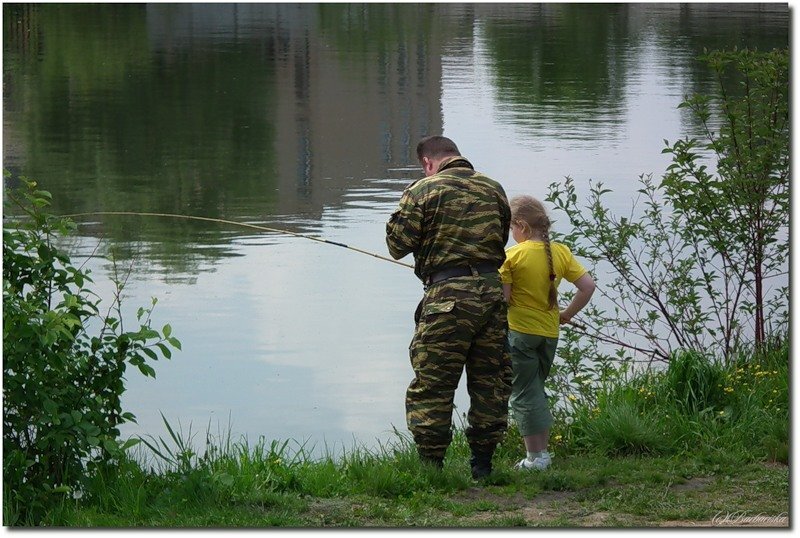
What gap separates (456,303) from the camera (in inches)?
229

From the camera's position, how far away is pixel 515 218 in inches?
241

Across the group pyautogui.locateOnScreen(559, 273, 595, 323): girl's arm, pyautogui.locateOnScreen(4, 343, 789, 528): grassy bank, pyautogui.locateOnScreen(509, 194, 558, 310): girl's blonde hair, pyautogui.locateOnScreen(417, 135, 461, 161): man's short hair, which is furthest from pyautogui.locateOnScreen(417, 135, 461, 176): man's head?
pyautogui.locateOnScreen(4, 343, 789, 528): grassy bank

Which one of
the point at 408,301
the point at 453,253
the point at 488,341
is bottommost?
the point at 408,301

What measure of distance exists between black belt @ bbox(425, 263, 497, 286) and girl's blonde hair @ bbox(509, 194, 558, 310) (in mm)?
311

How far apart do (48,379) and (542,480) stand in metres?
2.25


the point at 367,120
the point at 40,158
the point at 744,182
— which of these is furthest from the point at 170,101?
the point at 744,182

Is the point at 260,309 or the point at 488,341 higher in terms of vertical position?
the point at 488,341

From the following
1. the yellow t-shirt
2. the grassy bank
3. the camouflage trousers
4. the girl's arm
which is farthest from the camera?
the girl's arm

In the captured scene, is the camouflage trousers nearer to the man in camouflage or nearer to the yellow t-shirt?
the man in camouflage

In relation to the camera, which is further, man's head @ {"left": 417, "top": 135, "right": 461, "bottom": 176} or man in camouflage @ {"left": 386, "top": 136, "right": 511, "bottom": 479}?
man's head @ {"left": 417, "top": 135, "right": 461, "bottom": 176}

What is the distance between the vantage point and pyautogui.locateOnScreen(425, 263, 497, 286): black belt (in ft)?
19.2

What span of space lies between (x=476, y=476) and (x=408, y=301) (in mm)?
6147

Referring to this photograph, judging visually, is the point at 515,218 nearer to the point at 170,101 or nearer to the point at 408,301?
the point at 408,301

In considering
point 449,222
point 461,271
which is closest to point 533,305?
point 461,271
